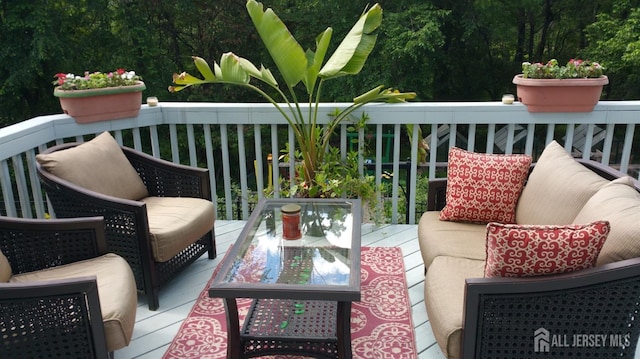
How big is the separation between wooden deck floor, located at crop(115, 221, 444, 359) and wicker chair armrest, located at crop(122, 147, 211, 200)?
47cm

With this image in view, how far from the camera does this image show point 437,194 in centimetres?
277

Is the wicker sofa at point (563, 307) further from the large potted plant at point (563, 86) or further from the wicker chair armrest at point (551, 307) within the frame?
the large potted plant at point (563, 86)

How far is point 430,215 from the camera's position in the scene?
8.82 feet

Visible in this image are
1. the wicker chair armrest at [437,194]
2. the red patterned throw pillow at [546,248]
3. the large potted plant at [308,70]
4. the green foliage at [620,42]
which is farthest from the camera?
the green foliage at [620,42]

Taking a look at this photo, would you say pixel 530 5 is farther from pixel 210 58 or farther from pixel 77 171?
pixel 77 171

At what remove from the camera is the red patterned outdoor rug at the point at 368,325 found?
220 cm

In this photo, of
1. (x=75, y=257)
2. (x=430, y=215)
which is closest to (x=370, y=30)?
(x=430, y=215)

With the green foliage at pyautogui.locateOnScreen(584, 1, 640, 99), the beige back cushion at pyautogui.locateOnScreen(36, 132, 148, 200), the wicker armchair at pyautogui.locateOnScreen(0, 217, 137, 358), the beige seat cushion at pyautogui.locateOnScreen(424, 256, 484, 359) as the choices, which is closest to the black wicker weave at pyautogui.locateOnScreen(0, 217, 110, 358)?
the wicker armchair at pyautogui.locateOnScreen(0, 217, 137, 358)

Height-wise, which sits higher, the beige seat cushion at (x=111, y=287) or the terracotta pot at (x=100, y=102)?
the terracotta pot at (x=100, y=102)

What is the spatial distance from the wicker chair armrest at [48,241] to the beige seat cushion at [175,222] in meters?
0.33

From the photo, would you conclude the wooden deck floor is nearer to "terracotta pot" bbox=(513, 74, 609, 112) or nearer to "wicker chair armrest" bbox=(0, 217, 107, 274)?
"wicker chair armrest" bbox=(0, 217, 107, 274)

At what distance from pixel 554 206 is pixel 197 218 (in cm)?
182

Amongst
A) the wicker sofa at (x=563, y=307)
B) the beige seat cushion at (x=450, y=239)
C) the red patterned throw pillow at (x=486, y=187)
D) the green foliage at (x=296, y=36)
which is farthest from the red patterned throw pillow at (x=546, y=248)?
the green foliage at (x=296, y=36)

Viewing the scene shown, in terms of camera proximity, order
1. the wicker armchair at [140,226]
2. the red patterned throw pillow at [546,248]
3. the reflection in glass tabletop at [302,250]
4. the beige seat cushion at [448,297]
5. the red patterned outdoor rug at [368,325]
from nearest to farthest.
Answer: the red patterned throw pillow at [546,248]
the beige seat cushion at [448,297]
the reflection in glass tabletop at [302,250]
the red patterned outdoor rug at [368,325]
the wicker armchair at [140,226]
